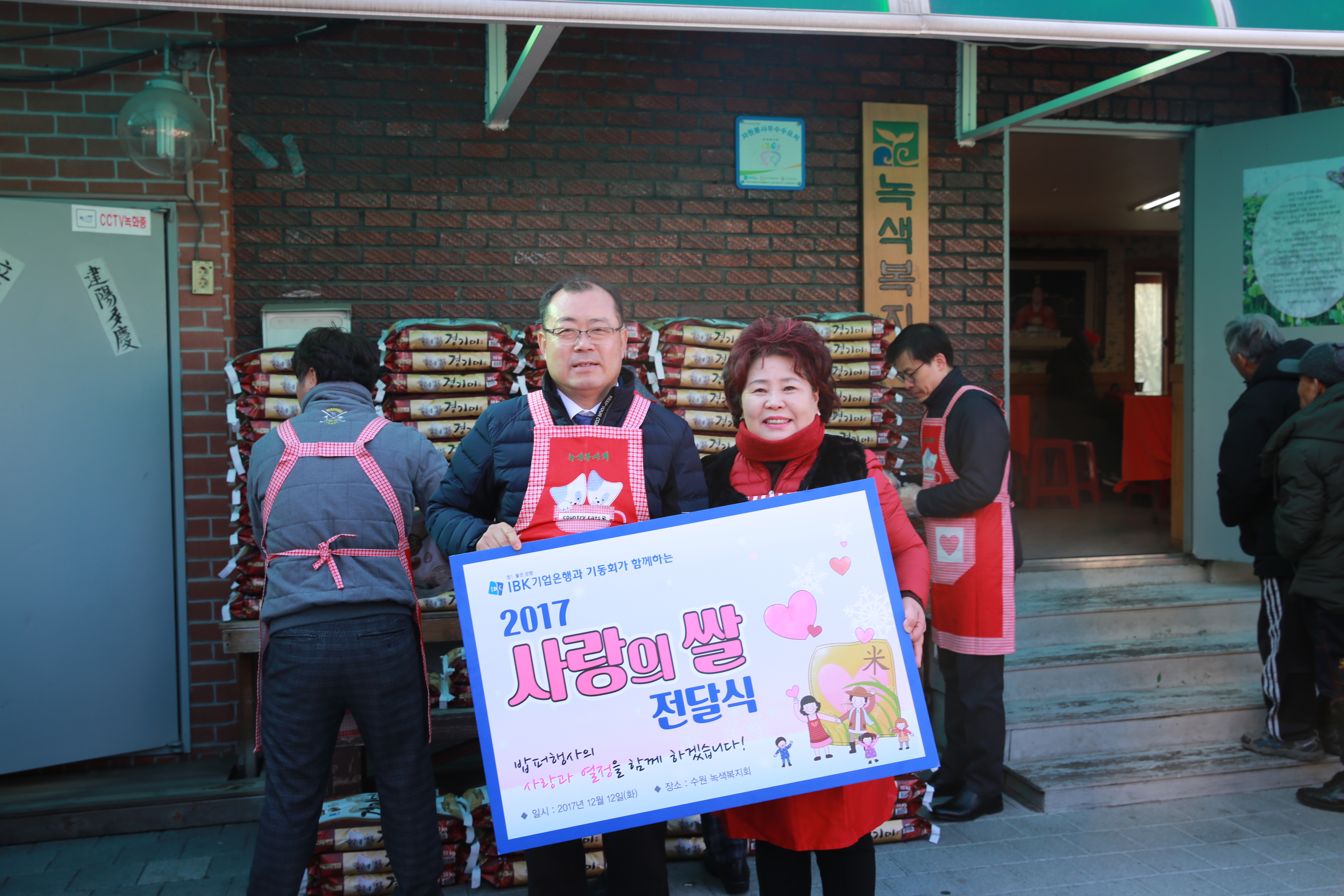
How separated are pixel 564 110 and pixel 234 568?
109 inches

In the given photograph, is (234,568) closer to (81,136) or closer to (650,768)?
(81,136)

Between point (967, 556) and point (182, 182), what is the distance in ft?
13.0

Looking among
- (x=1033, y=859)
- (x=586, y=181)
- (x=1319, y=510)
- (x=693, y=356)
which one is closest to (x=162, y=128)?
(x=586, y=181)

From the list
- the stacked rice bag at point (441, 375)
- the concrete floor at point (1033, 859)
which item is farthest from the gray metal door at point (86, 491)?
the stacked rice bag at point (441, 375)

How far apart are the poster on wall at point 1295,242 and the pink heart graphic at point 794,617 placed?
4365mm

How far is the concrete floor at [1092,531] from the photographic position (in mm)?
6582

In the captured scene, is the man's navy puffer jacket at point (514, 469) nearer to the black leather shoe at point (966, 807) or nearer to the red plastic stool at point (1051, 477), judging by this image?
the black leather shoe at point (966, 807)

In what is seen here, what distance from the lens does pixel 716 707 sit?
2.32 meters

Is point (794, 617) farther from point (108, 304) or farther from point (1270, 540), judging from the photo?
point (108, 304)

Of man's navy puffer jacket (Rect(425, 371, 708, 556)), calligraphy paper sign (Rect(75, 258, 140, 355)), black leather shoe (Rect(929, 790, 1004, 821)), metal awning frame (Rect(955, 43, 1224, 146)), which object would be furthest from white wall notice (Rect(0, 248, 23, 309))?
metal awning frame (Rect(955, 43, 1224, 146))

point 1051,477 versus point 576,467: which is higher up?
point 576,467

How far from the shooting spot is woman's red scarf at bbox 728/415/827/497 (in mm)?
2561

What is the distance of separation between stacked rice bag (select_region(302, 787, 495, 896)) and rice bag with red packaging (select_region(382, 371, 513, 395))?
1.66 m

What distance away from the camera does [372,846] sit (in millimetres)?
3559
